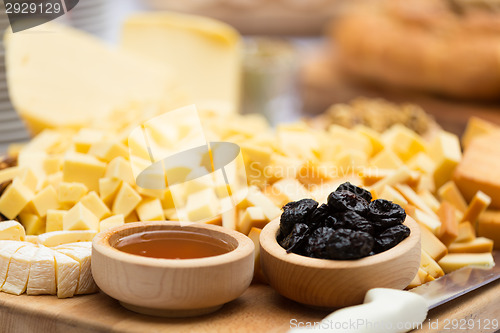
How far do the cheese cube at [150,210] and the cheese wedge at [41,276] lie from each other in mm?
205

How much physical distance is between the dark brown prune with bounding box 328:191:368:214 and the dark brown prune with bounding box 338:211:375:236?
0.01 metres

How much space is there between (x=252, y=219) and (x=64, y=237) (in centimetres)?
32

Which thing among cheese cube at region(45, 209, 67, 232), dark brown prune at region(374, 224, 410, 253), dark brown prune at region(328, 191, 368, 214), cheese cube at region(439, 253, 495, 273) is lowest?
cheese cube at region(439, 253, 495, 273)

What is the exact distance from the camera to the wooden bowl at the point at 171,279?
3.06 ft

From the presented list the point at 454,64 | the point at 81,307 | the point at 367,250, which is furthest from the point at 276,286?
the point at 454,64

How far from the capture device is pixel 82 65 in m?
1.87

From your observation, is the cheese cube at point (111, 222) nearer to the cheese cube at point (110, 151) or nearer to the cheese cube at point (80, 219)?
the cheese cube at point (80, 219)

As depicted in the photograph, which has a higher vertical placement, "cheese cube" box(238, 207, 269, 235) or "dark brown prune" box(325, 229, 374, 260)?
"dark brown prune" box(325, 229, 374, 260)

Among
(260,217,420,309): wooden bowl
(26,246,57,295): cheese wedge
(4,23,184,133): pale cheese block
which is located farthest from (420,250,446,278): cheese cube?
(4,23,184,133): pale cheese block

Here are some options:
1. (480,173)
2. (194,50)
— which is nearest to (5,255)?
(480,173)

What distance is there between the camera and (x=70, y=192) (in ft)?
4.03

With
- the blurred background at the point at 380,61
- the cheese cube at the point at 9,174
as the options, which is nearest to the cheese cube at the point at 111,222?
the cheese cube at the point at 9,174

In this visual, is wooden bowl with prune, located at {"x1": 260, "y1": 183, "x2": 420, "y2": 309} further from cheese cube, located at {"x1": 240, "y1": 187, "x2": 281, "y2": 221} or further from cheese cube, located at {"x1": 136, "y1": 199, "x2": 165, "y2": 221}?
cheese cube, located at {"x1": 136, "y1": 199, "x2": 165, "y2": 221}

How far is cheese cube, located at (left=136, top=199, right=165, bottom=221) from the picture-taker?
1197mm
